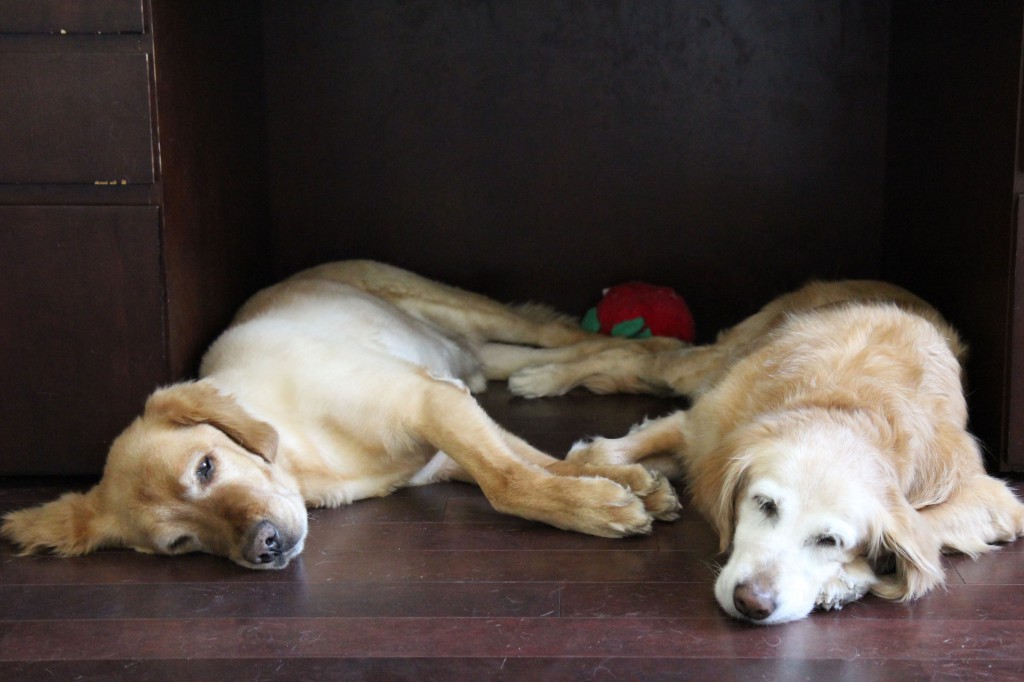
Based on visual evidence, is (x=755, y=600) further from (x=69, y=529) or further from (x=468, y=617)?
(x=69, y=529)

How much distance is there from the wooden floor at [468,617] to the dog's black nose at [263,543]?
5 centimetres

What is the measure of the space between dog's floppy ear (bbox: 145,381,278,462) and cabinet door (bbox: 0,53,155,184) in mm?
572

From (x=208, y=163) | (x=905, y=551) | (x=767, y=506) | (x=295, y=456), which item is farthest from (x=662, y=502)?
(x=208, y=163)

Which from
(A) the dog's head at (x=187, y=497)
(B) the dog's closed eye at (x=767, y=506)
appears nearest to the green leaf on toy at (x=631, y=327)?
(A) the dog's head at (x=187, y=497)

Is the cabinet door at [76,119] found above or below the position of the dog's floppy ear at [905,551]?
above

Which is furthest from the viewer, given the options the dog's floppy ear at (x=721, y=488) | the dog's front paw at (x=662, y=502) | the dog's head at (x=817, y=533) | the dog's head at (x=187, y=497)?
the dog's front paw at (x=662, y=502)

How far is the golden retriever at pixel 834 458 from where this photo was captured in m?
1.96

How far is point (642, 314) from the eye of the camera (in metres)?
3.77

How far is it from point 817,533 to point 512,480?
73cm

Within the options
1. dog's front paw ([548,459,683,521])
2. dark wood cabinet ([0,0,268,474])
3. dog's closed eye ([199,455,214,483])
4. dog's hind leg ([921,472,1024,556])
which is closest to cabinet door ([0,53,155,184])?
dark wood cabinet ([0,0,268,474])

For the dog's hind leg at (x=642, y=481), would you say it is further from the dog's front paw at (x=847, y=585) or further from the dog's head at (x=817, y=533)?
the dog's front paw at (x=847, y=585)

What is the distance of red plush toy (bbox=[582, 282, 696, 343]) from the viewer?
12.3 ft

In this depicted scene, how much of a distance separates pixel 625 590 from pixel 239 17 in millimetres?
2365

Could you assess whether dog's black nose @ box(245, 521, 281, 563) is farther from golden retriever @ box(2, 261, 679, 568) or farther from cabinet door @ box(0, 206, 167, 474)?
cabinet door @ box(0, 206, 167, 474)
